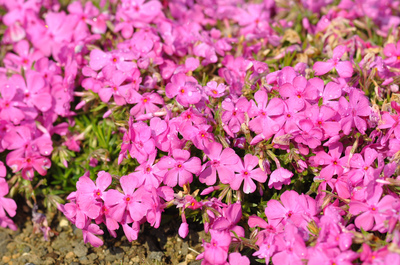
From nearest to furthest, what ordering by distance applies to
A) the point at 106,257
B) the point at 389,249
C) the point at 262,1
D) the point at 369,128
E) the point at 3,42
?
the point at 389,249 → the point at 369,128 → the point at 106,257 → the point at 3,42 → the point at 262,1

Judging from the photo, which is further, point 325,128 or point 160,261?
point 160,261

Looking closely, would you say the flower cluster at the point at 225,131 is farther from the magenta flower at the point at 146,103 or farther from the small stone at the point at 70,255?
the small stone at the point at 70,255

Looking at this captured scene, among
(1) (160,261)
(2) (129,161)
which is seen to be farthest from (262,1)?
(1) (160,261)

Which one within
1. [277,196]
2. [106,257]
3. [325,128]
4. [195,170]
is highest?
[325,128]

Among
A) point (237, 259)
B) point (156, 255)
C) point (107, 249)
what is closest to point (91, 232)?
point (107, 249)

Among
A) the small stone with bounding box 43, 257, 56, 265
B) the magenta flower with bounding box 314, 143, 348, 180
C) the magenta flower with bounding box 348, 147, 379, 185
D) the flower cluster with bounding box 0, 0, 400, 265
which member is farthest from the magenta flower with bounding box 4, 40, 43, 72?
the magenta flower with bounding box 348, 147, 379, 185

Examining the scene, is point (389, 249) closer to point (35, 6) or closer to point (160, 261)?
point (160, 261)

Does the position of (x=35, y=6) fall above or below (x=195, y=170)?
above

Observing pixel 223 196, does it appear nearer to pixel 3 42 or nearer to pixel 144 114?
pixel 144 114

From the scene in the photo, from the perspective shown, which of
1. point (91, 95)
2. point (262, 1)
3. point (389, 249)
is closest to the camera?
point (389, 249)
